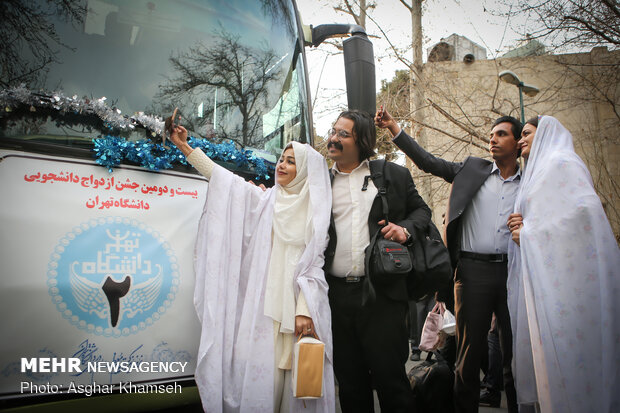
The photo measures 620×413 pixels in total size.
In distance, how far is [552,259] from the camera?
2463 millimetres

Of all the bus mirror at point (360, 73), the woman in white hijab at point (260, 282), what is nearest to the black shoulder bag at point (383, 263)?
the woman in white hijab at point (260, 282)

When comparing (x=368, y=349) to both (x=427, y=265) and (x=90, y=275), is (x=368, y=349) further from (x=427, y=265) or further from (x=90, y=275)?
(x=90, y=275)

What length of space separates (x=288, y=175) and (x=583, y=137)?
13.1 meters

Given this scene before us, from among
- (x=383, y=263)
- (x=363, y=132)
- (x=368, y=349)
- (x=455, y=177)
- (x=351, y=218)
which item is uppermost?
(x=363, y=132)

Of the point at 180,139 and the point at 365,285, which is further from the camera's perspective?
the point at 180,139

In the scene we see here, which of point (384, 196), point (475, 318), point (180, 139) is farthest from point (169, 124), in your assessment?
point (475, 318)

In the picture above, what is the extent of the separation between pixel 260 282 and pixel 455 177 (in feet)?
5.59

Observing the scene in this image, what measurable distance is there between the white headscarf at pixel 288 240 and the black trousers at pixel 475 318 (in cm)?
124

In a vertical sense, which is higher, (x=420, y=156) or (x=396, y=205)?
(x=420, y=156)

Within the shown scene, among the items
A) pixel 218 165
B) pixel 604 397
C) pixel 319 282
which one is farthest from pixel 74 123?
pixel 604 397

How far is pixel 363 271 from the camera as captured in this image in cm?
252

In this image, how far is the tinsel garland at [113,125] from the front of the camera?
7.64ft

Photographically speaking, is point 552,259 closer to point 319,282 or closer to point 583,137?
point 319,282

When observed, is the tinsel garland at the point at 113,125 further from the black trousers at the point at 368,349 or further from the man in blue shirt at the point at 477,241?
the man in blue shirt at the point at 477,241
